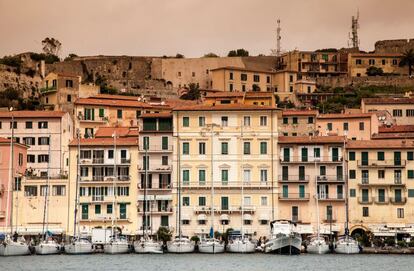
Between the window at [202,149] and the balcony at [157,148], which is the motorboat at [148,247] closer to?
the balcony at [157,148]

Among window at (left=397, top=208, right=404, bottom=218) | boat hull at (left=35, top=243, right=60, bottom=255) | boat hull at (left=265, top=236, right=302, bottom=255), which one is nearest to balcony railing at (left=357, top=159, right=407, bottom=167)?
window at (left=397, top=208, right=404, bottom=218)

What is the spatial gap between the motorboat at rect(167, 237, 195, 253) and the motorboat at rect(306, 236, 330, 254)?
824 cm

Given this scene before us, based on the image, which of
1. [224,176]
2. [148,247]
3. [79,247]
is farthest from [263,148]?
[79,247]

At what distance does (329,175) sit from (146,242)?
15.4 m

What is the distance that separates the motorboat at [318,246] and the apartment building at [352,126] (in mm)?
18526

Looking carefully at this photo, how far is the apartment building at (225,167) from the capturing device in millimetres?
87312

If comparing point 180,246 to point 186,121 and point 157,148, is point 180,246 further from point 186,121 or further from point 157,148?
point 186,121

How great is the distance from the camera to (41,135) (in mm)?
98125

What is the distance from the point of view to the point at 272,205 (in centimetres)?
8762

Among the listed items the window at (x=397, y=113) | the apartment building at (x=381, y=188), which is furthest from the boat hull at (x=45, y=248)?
the window at (x=397, y=113)

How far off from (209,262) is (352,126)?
104ft

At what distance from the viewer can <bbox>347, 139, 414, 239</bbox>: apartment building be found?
86.8 metres

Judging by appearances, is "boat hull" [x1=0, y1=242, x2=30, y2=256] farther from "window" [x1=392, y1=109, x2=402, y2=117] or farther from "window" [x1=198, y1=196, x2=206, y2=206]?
"window" [x1=392, y1=109, x2=402, y2=117]

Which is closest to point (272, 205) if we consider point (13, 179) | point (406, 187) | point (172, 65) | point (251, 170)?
point (251, 170)
